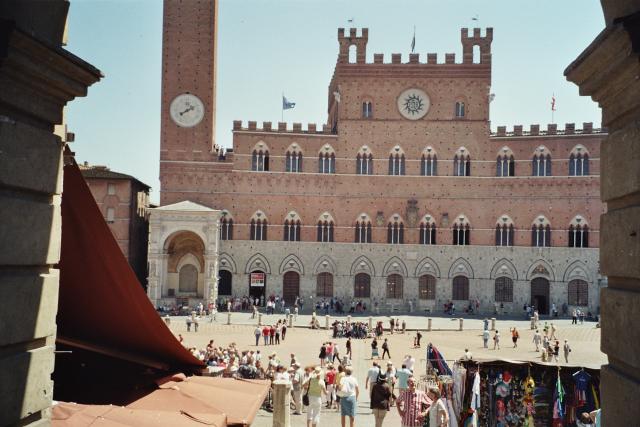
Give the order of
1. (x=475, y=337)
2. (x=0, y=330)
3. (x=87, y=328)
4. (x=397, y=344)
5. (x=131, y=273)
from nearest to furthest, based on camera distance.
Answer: (x=0, y=330), (x=131, y=273), (x=87, y=328), (x=397, y=344), (x=475, y=337)

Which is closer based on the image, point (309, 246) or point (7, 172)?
point (7, 172)

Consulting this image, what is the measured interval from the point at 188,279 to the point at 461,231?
17.3m

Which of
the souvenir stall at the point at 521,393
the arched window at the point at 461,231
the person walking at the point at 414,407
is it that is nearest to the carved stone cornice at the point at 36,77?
the souvenir stall at the point at 521,393

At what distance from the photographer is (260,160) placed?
40.4m

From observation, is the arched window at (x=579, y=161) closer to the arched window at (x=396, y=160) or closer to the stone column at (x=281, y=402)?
the arched window at (x=396, y=160)

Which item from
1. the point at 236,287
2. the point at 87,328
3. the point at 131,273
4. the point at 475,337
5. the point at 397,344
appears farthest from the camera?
the point at 236,287

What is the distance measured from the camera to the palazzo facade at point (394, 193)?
1547 inches

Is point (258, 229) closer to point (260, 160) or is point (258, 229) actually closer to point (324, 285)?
point (260, 160)

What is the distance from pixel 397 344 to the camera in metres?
27.3

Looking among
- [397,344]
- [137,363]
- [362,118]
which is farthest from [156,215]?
[137,363]

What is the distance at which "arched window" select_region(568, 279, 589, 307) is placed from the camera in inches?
1521

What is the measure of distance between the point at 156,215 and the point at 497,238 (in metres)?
20.8

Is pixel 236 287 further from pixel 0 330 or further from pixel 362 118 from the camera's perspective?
pixel 0 330

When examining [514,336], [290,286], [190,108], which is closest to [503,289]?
[514,336]
